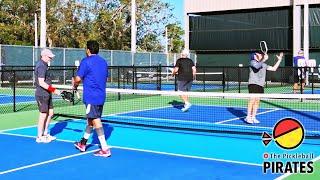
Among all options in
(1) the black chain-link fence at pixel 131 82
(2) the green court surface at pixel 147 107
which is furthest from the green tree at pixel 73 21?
(2) the green court surface at pixel 147 107

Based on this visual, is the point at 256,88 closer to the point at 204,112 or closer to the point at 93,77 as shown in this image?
the point at 204,112

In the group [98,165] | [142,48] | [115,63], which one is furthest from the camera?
[142,48]

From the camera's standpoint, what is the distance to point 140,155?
29.2 feet

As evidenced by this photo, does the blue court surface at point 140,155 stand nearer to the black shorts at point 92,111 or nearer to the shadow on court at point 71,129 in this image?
the shadow on court at point 71,129

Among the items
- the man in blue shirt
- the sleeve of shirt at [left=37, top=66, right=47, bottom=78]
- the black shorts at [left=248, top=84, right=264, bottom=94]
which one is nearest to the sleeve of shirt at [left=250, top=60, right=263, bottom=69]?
the black shorts at [left=248, top=84, right=264, bottom=94]

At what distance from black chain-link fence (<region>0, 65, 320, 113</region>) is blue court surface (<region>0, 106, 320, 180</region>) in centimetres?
578

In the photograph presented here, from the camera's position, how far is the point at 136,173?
24.7ft

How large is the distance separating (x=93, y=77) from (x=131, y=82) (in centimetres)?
1961

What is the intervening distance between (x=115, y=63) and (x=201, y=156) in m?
29.0

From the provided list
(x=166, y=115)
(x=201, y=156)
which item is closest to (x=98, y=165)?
(x=201, y=156)

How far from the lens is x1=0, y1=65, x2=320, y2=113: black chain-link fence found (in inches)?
751

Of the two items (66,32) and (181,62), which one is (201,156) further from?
(66,32)

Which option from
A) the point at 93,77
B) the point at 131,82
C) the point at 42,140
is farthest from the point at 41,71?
the point at 131,82

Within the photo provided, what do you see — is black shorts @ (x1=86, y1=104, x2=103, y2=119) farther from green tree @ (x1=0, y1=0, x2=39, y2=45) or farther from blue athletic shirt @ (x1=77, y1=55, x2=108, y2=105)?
green tree @ (x1=0, y1=0, x2=39, y2=45)
